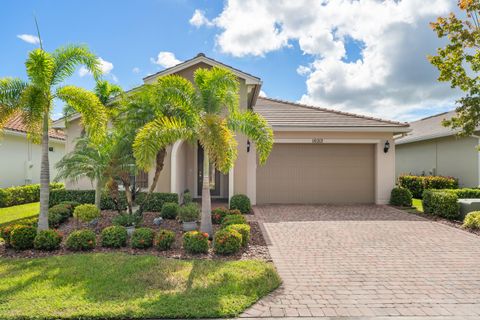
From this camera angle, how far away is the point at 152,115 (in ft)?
27.8

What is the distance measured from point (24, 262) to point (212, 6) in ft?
35.8

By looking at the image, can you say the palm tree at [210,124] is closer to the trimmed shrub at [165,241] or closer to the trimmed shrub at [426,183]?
the trimmed shrub at [165,241]

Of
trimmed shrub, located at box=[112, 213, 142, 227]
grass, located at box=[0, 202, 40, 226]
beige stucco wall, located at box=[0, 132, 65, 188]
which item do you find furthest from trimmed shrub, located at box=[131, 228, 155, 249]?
beige stucco wall, located at box=[0, 132, 65, 188]

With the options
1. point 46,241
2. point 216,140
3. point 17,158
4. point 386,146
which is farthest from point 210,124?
point 17,158

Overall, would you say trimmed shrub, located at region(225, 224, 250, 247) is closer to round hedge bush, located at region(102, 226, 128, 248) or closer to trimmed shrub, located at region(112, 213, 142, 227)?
round hedge bush, located at region(102, 226, 128, 248)

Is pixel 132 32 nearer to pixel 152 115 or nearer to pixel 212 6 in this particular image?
pixel 212 6

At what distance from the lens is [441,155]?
17578mm

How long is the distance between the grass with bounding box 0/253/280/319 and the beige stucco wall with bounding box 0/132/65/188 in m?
12.2

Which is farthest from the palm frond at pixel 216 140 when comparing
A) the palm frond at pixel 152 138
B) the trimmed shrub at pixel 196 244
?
the trimmed shrub at pixel 196 244

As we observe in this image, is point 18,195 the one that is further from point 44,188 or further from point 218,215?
point 218,215

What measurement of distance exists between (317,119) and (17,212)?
14.1 m

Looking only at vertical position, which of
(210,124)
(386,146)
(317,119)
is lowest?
(386,146)

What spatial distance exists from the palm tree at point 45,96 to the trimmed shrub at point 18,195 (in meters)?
7.98

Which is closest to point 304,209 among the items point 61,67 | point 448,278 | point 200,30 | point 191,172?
point 191,172
